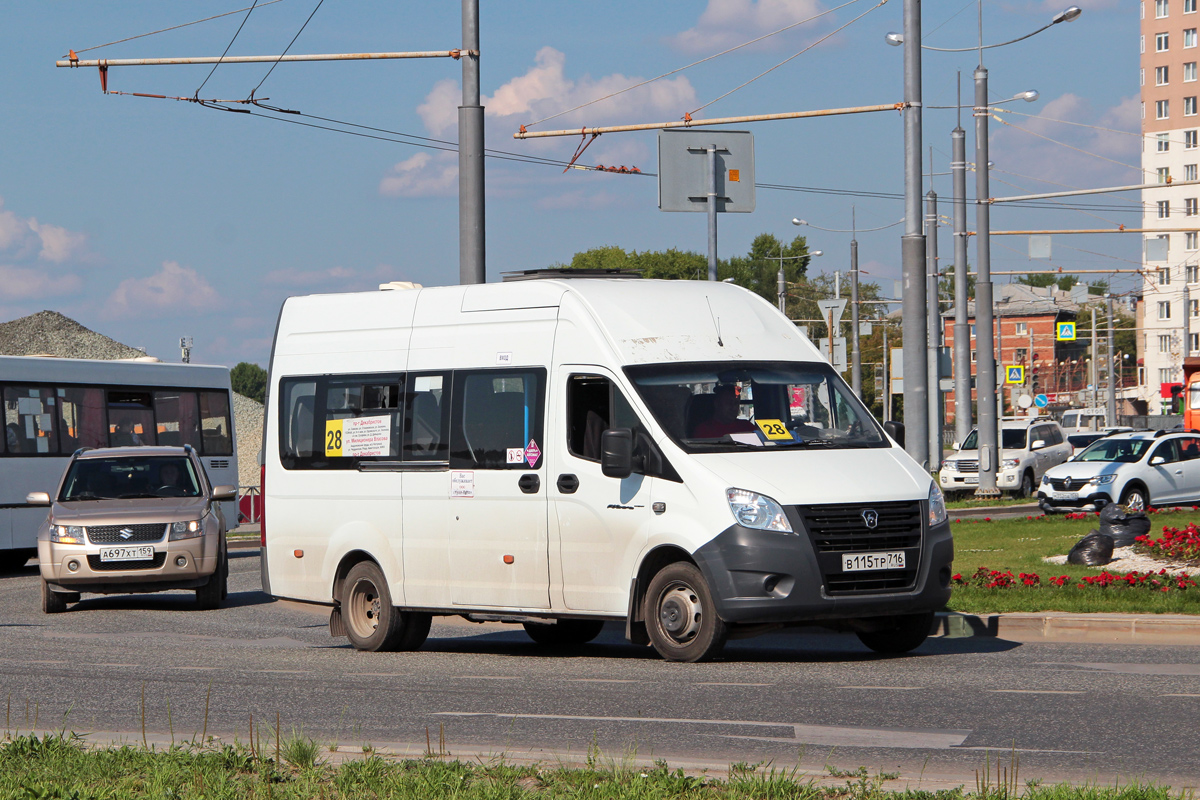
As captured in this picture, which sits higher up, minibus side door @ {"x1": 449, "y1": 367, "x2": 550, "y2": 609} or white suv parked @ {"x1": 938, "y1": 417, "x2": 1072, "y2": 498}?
minibus side door @ {"x1": 449, "y1": 367, "x2": 550, "y2": 609}

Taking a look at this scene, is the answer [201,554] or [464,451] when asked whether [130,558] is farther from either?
[464,451]

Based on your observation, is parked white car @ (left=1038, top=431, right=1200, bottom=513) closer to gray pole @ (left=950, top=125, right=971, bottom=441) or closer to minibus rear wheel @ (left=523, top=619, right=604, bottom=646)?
gray pole @ (left=950, top=125, right=971, bottom=441)

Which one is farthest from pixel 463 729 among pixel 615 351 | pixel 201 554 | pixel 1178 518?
pixel 1178 518

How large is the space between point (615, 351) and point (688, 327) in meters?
0.67

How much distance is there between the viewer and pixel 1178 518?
2462cm

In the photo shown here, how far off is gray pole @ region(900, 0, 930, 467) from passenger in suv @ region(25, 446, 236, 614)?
7.74m

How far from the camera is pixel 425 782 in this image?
6.24 m

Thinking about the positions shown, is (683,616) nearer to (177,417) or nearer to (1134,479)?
(177,417)

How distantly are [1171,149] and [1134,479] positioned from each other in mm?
102720

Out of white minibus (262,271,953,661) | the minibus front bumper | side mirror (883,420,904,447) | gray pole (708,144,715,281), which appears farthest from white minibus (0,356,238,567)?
the minibus front bumper

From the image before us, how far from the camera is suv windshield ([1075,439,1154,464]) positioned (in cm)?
3238

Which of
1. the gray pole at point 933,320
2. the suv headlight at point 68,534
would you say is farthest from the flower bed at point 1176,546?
the gray pole at point 933,320

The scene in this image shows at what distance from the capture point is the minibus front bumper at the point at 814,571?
10.5m

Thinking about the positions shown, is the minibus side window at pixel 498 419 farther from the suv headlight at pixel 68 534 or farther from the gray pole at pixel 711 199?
the suv headlight at pixel 68 534
